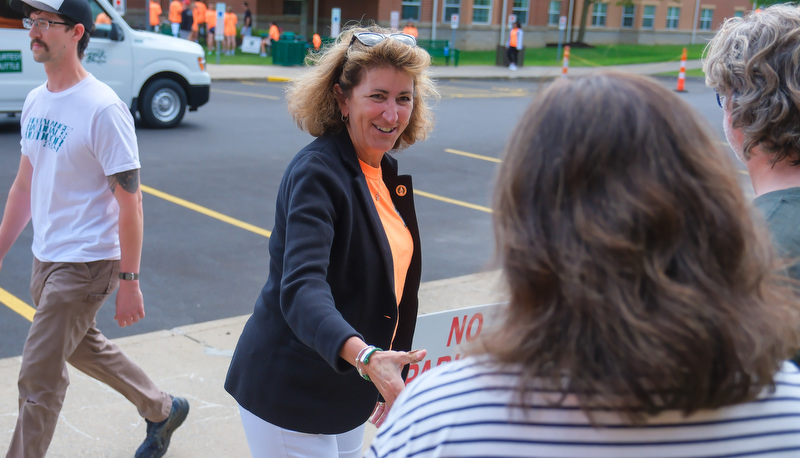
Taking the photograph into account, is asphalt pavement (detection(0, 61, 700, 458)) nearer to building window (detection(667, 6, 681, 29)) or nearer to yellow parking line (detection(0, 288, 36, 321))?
yellow parking line (detection(0, 288, 36, 321))

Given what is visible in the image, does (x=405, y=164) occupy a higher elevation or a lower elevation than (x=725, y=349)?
lower

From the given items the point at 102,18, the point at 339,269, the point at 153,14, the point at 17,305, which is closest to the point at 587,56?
the point at 153,14

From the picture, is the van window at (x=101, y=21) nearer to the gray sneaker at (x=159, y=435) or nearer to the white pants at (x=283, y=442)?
the gray sneaker at (x=159, y=435)

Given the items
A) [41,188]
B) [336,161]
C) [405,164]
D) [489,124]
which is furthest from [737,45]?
[489,124]

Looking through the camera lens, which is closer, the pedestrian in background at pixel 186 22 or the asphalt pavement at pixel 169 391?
the asphalt pavement at pixel 169 391

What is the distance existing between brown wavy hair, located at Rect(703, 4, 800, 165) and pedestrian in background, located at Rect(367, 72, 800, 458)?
0.95 meters

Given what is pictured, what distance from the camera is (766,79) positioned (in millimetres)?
1947

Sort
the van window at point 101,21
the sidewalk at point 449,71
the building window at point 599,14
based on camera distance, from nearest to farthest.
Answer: the van window at point 101,21, the sidewalk at point 449,71, the building window at point 599,14

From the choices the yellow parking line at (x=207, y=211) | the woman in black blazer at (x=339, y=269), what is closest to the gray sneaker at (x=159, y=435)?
the woman in black blazer at (x=339, y=269)

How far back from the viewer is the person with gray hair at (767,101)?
6.30 feet

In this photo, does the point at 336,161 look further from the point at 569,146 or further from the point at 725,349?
the point at 725,349

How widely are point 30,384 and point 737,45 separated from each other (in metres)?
2.76

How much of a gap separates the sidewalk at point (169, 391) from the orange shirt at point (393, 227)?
3.39 ft

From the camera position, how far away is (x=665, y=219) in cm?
104
